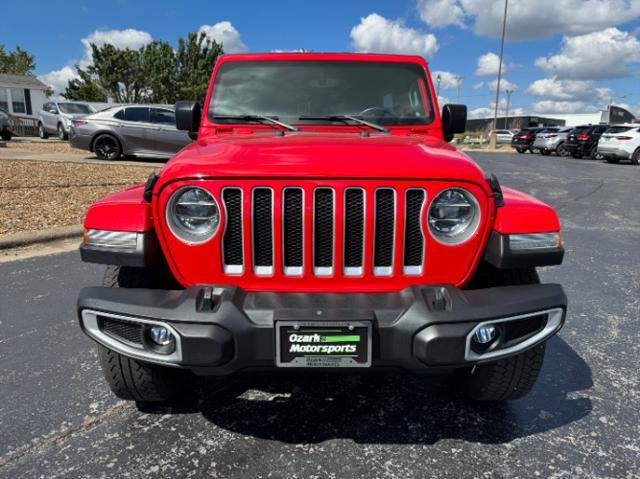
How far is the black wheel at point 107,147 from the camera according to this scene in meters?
12.4

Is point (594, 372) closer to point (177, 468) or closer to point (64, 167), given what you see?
point (177, 468)

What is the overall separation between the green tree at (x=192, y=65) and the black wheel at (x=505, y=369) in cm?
4258

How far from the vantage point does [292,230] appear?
6.56 ft

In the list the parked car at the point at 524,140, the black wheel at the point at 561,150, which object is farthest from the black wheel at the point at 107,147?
the parked car at the point at 524,140

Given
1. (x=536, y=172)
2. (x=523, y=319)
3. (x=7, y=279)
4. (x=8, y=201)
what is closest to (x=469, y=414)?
(x=523, y=319)

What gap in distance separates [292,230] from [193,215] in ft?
1.37

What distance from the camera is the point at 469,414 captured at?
247cm

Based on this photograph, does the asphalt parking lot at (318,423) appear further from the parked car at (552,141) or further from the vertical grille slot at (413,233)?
the parked car at (552,141)

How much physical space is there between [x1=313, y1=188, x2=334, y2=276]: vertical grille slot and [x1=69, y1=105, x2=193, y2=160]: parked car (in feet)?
35.2

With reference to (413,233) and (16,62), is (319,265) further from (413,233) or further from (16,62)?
(16,62)

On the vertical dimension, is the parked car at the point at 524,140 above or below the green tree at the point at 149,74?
below

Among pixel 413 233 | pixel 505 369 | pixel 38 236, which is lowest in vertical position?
pixel 38 236

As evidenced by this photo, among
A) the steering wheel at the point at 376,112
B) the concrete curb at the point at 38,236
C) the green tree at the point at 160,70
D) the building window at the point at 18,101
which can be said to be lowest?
the concrete curb at the point at 38,236

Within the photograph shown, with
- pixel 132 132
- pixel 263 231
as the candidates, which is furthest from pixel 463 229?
pixel 132 132
